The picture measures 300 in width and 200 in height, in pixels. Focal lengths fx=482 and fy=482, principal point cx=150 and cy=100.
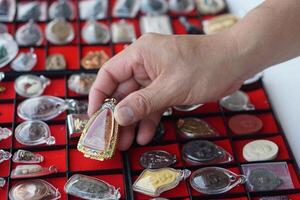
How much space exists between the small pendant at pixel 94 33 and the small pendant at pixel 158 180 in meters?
0.50

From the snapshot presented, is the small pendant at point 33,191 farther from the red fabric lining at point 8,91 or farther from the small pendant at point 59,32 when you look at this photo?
the small pendant at point 59,32

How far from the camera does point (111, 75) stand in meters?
1.12

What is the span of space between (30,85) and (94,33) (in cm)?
28

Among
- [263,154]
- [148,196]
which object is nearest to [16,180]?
[148,196]

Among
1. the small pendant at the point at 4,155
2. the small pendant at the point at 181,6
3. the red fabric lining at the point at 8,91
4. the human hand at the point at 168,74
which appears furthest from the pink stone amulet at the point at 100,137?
the small pendant at the point at 181,6

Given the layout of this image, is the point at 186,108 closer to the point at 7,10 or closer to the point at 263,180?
the point at 263,180

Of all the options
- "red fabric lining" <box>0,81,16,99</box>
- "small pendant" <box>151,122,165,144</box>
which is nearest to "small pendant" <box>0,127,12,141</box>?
"red fabric lining" <box>0,81,16,99</box>

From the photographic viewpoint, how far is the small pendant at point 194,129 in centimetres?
115

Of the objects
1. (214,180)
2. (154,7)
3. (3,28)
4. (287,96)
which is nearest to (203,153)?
(214,180)

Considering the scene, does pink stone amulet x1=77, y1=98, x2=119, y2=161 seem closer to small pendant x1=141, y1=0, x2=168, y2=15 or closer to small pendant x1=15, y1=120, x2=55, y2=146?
small pendant x1=15, y1=120, x2=55, y2=146

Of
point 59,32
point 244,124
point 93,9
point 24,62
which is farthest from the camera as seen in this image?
point 93,9

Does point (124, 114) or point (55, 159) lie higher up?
point (124, 114)

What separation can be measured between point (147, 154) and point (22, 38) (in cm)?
55

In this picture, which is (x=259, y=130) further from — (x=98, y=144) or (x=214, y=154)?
(x=98, y=144)
